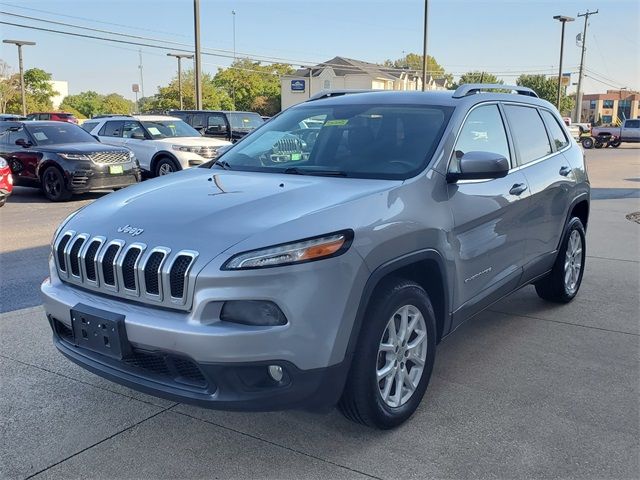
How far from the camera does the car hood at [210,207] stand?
2.76m

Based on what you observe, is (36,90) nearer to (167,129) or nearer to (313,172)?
(167,129)

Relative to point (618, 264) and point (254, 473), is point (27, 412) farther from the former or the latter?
point (618, 264)

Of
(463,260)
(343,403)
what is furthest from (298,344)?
(463,260)

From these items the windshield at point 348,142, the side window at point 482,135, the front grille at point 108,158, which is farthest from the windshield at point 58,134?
the side window at point 482,135

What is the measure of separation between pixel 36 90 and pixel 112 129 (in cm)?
5290

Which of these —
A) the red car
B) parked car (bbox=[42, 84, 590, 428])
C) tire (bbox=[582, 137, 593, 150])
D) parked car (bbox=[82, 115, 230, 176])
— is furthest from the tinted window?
tire (bbox=[582, 137, 593, 150])

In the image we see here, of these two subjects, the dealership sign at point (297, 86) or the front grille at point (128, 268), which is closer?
the front grille at point (128, 268)

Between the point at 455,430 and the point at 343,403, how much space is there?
2.24 ft

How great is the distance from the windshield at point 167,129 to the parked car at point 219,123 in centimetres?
214

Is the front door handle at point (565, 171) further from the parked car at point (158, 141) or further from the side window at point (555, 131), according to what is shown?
the parked car at point (158, 141)

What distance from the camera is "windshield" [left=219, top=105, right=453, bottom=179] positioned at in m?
3.64


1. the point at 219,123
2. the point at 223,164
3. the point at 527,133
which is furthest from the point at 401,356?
the point at 219,123

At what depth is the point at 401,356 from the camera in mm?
3219

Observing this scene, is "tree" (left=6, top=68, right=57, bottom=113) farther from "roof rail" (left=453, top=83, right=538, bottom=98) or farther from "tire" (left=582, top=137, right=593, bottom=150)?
"roof rail" (left=453, top=83, right=538, bottom=98)
